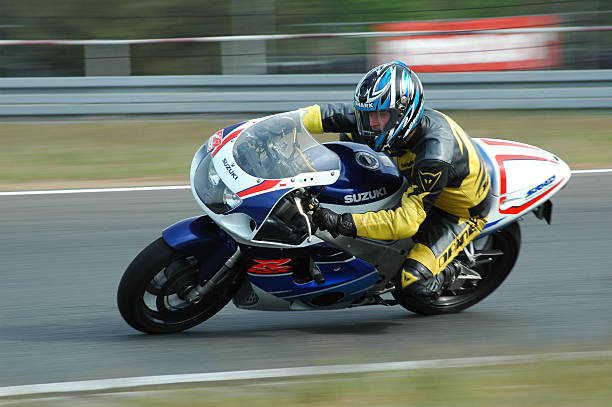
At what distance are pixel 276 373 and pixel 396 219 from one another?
997mm

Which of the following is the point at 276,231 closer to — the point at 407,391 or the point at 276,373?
the point at 276,373

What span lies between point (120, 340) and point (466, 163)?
217 cm

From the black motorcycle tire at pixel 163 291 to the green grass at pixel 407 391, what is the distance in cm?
72

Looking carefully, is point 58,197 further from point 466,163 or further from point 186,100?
point 466,163

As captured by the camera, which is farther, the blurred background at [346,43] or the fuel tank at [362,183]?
the blurred background at [346,43]

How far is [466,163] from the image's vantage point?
447 cm

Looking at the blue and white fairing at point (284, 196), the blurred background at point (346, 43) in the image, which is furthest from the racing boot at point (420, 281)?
the blurred background at point (346, 43)

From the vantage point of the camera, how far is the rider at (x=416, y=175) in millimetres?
4191

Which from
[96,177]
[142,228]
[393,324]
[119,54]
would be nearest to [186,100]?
[119,54]

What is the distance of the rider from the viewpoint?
4191 mm

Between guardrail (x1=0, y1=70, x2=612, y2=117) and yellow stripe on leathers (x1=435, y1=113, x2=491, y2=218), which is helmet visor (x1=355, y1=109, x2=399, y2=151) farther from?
guardrail (x1=0, y1=70, x2=612, y2=117)

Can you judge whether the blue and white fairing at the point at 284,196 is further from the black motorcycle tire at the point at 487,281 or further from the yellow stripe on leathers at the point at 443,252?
the black motorcycle tire at the point at 487,281

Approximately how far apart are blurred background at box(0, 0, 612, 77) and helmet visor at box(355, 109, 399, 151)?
21.7ft

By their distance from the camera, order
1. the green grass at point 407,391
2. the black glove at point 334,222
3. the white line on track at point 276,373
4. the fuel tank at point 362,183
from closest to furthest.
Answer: the green grass at point 407,391
the white line on track at point 276,373
the black glove at point 334,222
the fuel tank at point 362,183
